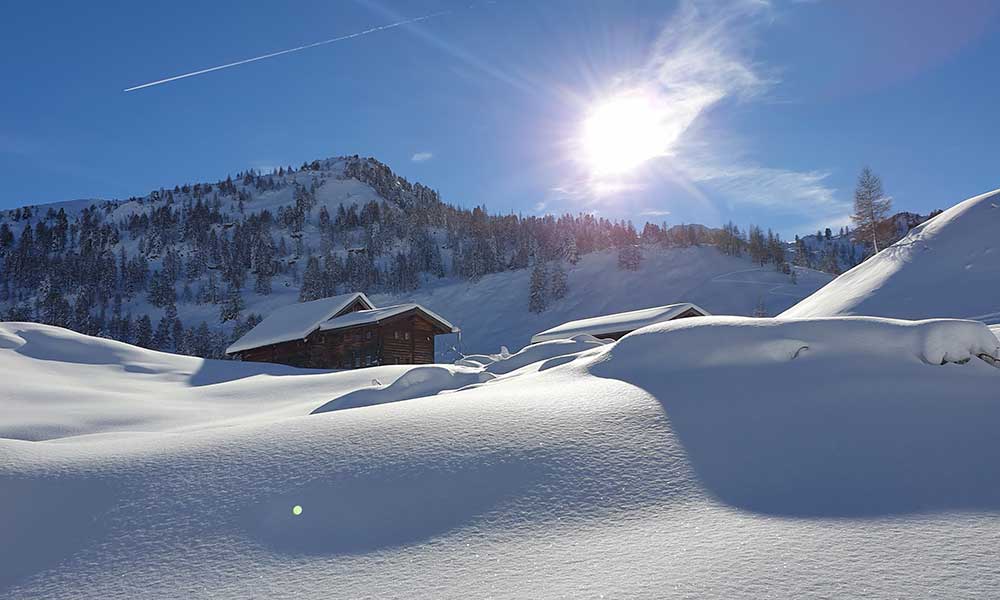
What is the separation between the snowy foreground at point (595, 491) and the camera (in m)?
2.20

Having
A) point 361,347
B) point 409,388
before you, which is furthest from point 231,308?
point 409,388

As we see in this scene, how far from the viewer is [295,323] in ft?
96.5

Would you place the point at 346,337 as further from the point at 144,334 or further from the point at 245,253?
the point at 245,253

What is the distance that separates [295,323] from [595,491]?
28.8 m

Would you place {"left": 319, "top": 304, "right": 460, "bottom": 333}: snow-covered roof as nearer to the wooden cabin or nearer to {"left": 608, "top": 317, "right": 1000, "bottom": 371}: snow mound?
the wooden cabin

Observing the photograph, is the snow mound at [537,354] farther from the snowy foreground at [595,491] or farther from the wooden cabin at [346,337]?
the wooden cabin at [346,337]

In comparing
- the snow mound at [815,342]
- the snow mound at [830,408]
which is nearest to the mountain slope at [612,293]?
the snow mound at [815,342]

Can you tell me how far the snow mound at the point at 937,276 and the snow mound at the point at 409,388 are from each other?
798cm

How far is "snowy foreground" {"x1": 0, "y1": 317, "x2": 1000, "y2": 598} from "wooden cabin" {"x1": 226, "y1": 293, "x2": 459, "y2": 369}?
76.2ft

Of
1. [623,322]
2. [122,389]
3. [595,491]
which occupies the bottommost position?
[595,491]

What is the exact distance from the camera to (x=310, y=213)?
134m

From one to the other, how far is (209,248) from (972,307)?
121m

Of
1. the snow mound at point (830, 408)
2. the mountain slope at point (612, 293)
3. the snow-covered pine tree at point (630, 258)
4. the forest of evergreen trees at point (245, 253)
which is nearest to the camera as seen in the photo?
the snow mound at point (830, 408)

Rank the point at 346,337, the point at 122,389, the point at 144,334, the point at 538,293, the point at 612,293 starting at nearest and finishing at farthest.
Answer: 1. the point at 122,389
2. the point at 346,337
3. the point at 538,293
4. the point at 612,293
5. the point at 144,334
